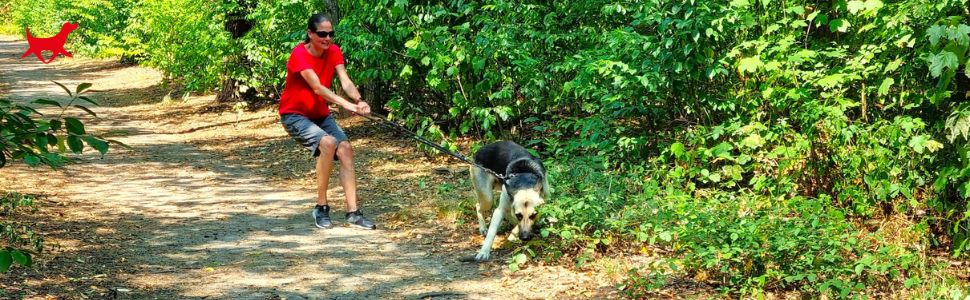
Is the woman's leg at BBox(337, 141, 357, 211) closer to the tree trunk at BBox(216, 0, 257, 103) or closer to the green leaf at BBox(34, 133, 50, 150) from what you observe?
the green leaf at BBox(34, 133, 50, 150)

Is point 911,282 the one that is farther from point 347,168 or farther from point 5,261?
point 5,261

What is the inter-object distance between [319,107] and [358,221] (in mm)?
1032

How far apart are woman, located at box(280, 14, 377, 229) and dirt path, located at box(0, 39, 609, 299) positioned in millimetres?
319

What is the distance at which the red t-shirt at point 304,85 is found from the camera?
703 cm

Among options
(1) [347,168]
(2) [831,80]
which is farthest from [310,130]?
(2) [831,80]

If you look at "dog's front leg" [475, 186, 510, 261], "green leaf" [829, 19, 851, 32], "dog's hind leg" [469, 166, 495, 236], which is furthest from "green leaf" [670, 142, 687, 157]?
"dog's front leg" [475, 186, 510, 261]

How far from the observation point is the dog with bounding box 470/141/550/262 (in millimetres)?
6070

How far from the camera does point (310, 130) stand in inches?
277

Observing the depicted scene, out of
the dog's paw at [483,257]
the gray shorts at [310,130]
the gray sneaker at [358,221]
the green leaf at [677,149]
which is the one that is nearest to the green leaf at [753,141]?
the green leaf at [677,149]

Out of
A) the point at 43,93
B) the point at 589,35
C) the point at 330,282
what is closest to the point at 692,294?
the point at 330,282

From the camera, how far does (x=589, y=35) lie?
322 inches

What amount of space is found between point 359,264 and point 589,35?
3.45 metres

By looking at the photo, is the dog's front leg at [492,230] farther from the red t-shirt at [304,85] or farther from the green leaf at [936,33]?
the green leaf at [936,33]

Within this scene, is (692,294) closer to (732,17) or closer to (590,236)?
(590,236)
